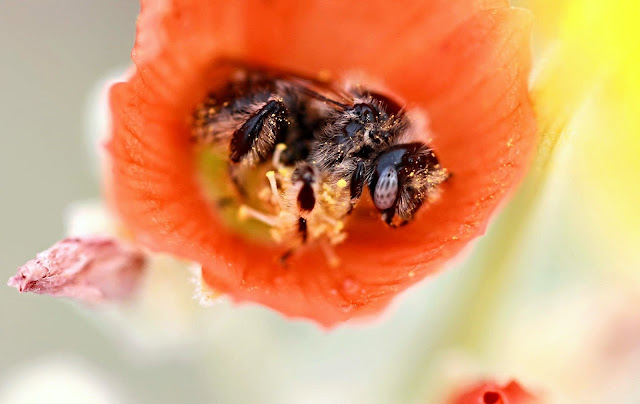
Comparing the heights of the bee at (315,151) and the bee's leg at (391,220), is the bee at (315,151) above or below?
above

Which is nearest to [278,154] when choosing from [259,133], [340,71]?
[259,133]

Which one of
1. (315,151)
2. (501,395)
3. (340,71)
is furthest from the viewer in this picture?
(340,71)

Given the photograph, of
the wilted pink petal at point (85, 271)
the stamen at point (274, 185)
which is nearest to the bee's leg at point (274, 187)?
the stamen at point (274, 185)

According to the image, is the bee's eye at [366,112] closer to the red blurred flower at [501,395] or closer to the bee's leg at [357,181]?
the bee's leg at [357,181]

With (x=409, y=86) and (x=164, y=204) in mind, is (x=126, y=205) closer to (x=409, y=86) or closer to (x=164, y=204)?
(x=164, y=204)

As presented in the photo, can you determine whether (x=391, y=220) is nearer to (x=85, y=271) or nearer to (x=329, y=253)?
(x=329, y=253)

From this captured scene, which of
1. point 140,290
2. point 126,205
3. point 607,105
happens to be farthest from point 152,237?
point 607,105
